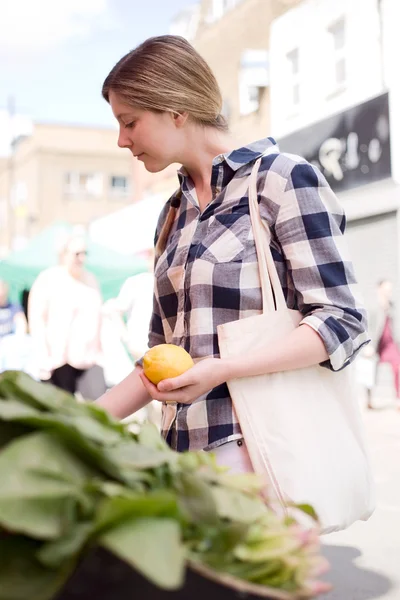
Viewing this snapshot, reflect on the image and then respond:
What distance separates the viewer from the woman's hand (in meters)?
1.69

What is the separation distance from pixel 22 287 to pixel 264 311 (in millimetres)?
11754

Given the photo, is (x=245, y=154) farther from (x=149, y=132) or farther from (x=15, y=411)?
(x=15, y=411)

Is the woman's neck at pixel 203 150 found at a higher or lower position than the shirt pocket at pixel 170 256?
higher

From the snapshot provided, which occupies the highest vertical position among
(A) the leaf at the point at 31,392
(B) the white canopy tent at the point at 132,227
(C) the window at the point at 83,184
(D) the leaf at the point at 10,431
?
(C) the window at the point at 83,184

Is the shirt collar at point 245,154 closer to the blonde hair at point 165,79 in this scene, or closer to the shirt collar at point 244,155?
the shirt collar at point 244,155

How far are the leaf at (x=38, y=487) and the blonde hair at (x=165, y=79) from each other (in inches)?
48.8

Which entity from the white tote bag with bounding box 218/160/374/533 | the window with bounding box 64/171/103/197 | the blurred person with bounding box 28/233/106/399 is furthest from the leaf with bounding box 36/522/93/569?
the window with bounding box 64/171/103/197

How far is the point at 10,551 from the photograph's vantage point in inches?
35.0

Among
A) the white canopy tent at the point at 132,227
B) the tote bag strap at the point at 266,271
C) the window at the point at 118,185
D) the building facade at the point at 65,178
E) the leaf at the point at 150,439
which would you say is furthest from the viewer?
the window at the point at 118,185

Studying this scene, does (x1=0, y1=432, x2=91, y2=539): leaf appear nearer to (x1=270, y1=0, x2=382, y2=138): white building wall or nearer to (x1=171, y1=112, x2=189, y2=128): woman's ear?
(x1=171, y1=112, x2=189, y2=128): woman's ear

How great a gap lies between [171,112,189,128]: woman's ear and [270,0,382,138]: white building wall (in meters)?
12.3

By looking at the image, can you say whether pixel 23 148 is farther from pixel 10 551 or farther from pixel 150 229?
pixel 10 551

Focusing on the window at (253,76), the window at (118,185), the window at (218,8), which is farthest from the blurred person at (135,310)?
the window at (118,185)

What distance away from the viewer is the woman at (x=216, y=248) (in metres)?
1.82
